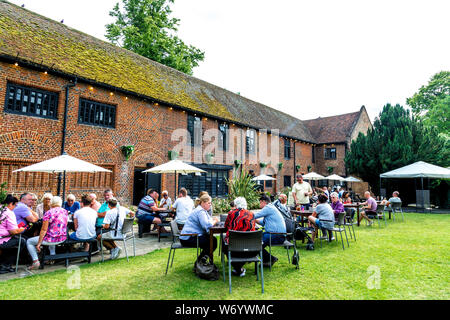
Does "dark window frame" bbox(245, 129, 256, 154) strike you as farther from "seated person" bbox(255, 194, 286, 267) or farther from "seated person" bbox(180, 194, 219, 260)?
"seated person" bbox(180, 194, 219, 260)

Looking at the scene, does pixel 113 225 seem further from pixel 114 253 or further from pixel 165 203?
pixel 165 203

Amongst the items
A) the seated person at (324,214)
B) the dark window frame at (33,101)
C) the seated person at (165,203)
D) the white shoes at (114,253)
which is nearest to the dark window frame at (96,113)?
the dark window frame at (33,101)

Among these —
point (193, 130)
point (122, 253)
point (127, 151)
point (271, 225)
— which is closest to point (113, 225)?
point (122, 253)

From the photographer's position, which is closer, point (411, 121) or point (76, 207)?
point (76, 207)

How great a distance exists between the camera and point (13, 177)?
8688 millimetres

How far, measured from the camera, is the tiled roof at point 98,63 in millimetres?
9766

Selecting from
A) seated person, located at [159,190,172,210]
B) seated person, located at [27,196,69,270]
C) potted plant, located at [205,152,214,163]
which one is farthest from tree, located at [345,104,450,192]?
seated person, located at [27,196,69,270]

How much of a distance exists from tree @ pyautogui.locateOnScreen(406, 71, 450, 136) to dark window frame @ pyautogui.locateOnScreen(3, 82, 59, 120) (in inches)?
1387

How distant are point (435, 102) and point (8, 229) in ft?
136

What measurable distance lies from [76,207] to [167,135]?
7387 mm

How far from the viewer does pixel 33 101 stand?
30.5 feet

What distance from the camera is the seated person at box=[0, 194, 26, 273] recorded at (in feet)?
15.3
